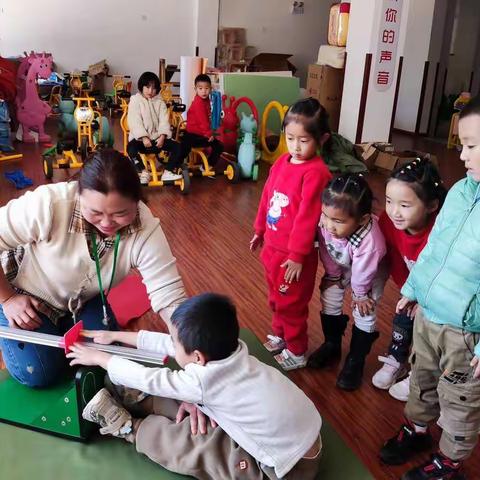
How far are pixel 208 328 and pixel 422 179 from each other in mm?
754

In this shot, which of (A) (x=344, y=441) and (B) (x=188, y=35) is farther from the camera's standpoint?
(B) (x=188, y=35)

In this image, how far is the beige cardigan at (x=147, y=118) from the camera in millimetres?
4191

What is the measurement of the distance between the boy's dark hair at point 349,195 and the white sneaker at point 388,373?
60cm

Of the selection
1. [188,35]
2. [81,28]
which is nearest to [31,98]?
[81,28]

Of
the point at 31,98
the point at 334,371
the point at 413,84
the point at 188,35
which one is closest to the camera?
the point at 334,371

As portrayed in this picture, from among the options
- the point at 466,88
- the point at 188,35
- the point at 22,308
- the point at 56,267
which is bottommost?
the point at 22,308

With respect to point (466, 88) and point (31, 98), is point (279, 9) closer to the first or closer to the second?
point (466, 88)

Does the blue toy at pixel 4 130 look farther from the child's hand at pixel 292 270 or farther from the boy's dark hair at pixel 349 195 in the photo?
the boy's dark hair at pixel 349 195

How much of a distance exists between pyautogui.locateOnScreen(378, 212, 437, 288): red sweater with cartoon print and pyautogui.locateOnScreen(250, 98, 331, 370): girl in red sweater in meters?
0.24

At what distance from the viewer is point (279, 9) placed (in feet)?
29.9

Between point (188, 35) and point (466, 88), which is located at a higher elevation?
point (188, 35)

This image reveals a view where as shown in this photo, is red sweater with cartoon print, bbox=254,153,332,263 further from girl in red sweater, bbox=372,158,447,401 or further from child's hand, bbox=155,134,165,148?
child's hand, bbox=155,134,165,148

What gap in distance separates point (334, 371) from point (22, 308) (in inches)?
43.9

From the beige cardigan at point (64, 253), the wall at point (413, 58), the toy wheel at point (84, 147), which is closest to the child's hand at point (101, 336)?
the beige cardigan at point (64, 253)
